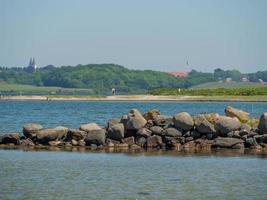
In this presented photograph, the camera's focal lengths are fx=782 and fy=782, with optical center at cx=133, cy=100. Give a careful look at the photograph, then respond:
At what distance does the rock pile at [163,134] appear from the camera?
37219mm

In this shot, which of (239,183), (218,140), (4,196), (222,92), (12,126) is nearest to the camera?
(4,196)

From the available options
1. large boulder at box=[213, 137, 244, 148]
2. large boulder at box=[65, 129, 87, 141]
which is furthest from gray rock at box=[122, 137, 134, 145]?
large boulder at box=[213, 137, 244, 148]

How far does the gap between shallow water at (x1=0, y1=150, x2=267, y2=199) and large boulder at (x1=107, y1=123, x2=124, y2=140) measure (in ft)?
11.0

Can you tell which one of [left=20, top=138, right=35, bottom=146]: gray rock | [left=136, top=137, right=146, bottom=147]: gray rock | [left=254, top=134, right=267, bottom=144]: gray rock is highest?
[left=254, top=134, right=267, bottom=144]: gray rock

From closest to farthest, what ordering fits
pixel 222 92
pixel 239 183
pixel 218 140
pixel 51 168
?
1. pixel 239 183
2. pixel 51 168
3. pixel 218 140
4. pixel 222 92

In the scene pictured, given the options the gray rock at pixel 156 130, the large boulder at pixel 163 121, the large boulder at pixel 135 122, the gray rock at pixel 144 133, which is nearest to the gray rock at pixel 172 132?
the gray rock at pixel 156 130

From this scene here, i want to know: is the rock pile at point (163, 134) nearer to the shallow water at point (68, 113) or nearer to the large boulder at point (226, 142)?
the large boulder at point (226, 142)

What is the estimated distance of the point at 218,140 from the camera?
37.2m

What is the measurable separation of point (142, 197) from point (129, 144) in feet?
49.3

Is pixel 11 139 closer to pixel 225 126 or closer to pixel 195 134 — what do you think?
pixel 195 134

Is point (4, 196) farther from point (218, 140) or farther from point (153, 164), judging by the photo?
point (218, 140)

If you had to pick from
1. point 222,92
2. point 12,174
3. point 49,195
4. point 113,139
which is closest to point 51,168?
point 12,174

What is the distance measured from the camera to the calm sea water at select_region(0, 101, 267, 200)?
23688mm

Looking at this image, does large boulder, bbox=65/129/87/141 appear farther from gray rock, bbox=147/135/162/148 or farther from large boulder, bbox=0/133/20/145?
gray rock, bbox=147/135/162/148
